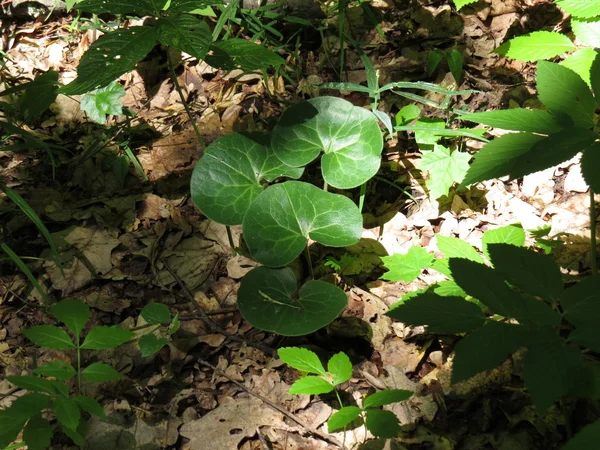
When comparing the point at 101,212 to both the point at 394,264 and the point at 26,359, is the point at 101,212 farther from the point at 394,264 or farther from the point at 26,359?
the point at 394,264

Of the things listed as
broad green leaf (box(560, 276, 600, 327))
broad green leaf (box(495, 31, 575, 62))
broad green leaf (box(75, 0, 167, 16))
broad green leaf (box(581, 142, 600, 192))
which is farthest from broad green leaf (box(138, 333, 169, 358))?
broad green leaf (box(495, 31, 575, 62))

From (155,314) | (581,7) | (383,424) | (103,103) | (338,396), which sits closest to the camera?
(383,424)

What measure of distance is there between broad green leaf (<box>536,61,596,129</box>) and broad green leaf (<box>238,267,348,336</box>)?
2.81ft

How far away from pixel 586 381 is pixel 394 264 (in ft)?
3.15

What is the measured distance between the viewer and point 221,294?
7.13ft

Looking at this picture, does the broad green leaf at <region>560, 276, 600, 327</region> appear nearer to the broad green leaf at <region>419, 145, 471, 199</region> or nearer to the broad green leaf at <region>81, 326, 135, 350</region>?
the broad green leaf at <region>419, 145, 471, 199</region>

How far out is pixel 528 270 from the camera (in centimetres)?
135

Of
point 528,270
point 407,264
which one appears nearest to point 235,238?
point 407,264

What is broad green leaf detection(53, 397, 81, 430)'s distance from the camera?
58.6 inches

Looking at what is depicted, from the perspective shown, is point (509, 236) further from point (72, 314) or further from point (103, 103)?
point (103, 103)

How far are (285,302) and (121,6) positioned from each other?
1096 millimetres

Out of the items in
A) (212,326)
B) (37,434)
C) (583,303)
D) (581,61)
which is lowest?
(212,326)

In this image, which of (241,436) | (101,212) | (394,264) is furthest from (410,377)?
(101,212)

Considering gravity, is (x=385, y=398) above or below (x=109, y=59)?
below
